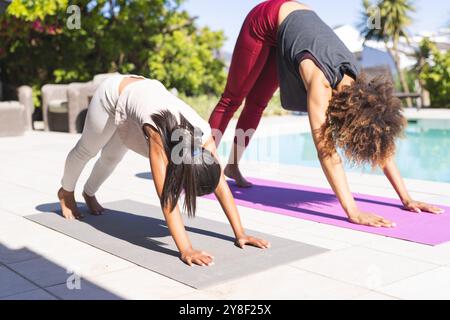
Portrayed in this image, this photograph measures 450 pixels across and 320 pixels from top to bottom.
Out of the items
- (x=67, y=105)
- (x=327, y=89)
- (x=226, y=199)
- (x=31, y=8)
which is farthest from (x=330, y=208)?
(x=31, y=8)

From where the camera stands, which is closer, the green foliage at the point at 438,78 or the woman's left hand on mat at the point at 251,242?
the woman's left hand on mat at the point at 251,242

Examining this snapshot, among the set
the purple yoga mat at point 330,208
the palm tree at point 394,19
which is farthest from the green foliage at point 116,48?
the palm tree at point 394,19

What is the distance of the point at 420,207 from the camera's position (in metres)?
4.20

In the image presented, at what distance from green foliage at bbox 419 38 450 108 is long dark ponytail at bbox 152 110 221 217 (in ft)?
51.5

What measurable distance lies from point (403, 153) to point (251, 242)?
21.6 feet

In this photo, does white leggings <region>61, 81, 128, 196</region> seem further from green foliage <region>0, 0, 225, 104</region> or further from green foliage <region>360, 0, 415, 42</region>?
green foliage <region>360, 0, 415, 42</region>

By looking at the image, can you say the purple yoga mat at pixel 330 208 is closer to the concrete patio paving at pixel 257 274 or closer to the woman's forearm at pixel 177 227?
the concrete patio paving at pixel 257 274

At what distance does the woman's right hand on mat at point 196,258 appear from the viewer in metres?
2.96

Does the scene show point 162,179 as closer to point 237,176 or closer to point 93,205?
point 93,205

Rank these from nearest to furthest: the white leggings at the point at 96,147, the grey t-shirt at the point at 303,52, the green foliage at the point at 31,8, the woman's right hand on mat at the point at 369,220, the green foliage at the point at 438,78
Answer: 1. the white leggings at the point at 96,147
2. the woman's right hand on mat at the point at 369,220
3. the grey t-shirt at the point at 303,52
4. the green foliage at the point at 31,8
5. the green foliage at the point at 438,78

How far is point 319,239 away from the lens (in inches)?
139
